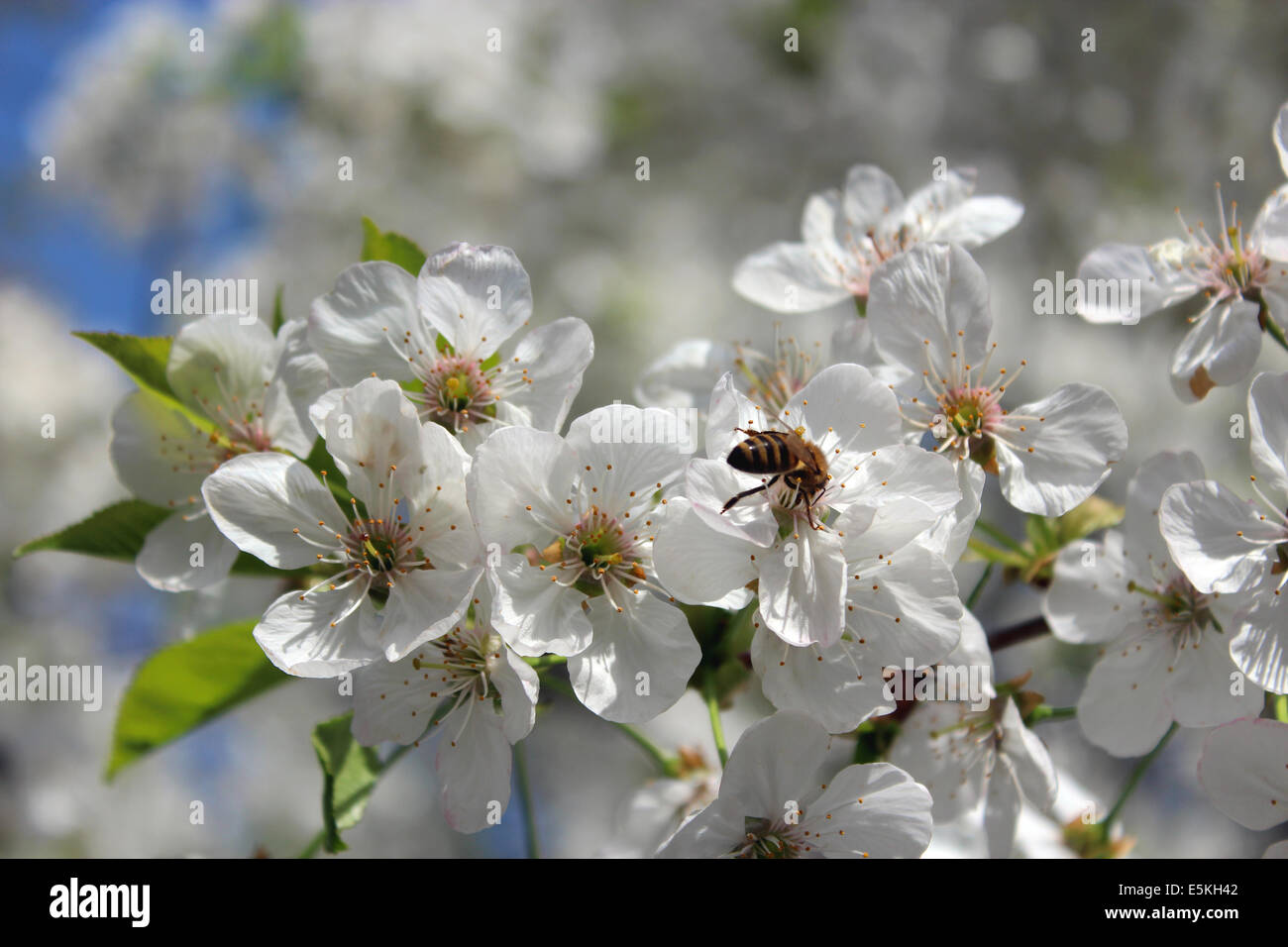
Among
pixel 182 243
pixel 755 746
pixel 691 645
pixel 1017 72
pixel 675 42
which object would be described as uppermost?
pixel 675 42

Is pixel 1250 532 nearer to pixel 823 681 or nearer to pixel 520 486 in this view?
pixel 823 681

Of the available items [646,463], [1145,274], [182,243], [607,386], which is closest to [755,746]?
[646,463]

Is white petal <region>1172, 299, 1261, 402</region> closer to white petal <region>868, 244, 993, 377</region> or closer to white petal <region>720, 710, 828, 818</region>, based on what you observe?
white petal <region>868, 244, 993, 377</region>

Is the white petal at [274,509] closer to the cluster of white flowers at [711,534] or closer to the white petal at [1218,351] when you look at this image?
the cluster of white flowers at [711,534]

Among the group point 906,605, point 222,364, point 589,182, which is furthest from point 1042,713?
point 589,182

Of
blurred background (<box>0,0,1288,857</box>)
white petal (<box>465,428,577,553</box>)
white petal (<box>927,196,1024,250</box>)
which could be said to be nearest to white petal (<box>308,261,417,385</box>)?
white petal (<box>465,428,577,553</box>)

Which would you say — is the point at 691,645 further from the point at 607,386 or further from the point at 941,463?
the point at 607,386
